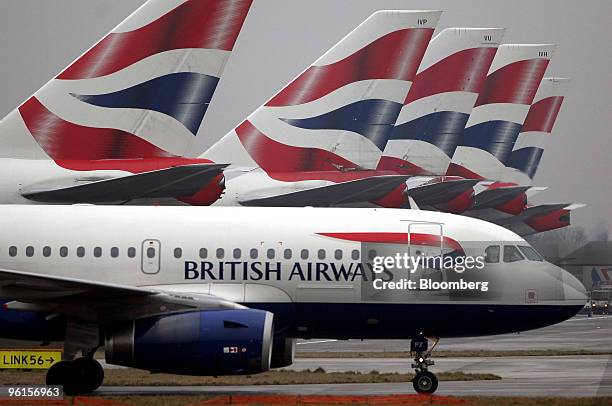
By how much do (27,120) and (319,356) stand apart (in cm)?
2016

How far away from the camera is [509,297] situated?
3005 centimetres

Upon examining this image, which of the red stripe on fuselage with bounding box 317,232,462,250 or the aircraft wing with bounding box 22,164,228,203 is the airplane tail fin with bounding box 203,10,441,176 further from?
the red stripe on fuselage with bounding box 317,232,462,250

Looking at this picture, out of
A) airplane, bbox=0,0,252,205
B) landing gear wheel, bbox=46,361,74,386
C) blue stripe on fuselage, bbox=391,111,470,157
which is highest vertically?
blue stripe on fuselage, bbox=391,111,470,157

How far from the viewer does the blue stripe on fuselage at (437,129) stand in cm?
5672

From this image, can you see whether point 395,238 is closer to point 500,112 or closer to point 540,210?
point 500,112

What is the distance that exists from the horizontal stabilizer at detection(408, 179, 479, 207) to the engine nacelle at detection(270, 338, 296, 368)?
21.1m

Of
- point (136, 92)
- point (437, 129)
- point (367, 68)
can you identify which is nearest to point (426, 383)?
point (136, 92)

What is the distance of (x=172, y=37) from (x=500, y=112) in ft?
126

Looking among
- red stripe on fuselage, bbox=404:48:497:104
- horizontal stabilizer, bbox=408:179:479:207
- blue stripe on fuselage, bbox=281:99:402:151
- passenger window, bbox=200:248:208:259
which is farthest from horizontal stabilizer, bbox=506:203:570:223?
passenger window, bbox=200:248:208:259

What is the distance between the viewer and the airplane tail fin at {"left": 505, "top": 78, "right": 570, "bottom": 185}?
3061 inches

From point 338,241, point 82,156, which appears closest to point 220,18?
point 82,156

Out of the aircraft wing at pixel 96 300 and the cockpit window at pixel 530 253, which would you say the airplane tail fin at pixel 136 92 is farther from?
the cockpit window at pixel 530 253

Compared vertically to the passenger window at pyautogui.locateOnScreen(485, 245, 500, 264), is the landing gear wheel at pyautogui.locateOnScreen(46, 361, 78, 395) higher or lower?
lower

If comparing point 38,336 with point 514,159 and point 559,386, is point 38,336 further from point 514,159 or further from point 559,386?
point 514,159
